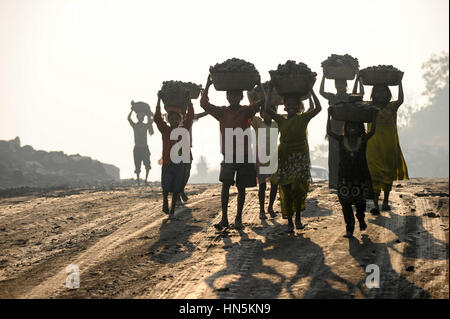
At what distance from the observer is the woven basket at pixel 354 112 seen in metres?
7.56

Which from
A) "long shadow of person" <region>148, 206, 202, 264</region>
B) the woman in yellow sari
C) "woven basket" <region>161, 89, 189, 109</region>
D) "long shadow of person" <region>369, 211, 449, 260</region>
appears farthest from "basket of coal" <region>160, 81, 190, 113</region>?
"long shadow of person" <region>369, 211, 449, 260</region>

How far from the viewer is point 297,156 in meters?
8.28

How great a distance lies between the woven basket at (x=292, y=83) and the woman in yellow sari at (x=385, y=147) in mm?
2461

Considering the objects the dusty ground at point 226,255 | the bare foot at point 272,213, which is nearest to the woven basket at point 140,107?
the dusty ground at point 226,255

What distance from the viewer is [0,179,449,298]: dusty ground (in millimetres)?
5824

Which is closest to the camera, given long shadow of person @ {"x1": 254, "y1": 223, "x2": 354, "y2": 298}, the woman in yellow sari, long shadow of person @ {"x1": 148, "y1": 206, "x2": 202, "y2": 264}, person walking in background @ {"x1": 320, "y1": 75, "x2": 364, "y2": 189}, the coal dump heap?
long shadow of person @ {"x1": 254, "y1": 223, "x2": 354, "y2": 298}

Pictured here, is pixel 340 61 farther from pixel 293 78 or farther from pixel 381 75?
pixel 293 78

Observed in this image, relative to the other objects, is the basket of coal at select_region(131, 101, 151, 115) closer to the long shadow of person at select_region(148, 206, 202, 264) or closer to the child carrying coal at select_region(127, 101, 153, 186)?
the child carrying coal at select_region(127, 101, 153, 186)

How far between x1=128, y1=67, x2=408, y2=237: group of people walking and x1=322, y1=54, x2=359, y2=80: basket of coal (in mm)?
469

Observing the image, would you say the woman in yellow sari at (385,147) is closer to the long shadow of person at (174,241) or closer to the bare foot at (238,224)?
the bare foot at (238,224)

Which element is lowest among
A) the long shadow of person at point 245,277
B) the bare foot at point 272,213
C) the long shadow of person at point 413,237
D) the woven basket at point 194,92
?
the long shadow of person at point 245,277
